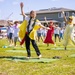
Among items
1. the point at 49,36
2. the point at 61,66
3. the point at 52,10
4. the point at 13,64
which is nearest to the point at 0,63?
the point at 13,64

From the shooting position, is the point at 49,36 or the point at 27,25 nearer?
the point at 27,25

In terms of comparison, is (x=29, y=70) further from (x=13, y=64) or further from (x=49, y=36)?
(x=49, y=36)

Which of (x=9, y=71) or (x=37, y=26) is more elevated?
(x=37, y=26)

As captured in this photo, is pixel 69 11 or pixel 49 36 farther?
pixel 69 11

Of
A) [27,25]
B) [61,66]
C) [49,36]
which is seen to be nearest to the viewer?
[61,66]

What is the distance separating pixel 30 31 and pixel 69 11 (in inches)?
2916

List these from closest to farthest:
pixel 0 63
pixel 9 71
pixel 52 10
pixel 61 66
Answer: pixel 9 71 → pixel 61 66 → pixel 0 63 → pixel 52 10

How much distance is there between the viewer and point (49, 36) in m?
20.0

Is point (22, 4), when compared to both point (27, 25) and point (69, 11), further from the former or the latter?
point (69, 11)

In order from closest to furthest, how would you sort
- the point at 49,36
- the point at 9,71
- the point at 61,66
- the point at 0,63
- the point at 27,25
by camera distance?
the point at 9,71, the point at 61,66, the point at 0,63, the point at 27,25, the point at 49,36

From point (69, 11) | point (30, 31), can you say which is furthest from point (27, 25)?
point (69, 11)

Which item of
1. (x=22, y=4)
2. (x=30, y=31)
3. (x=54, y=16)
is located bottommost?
(x=54, y=16)

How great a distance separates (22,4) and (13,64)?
2.86 m

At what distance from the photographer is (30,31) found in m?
11.8
